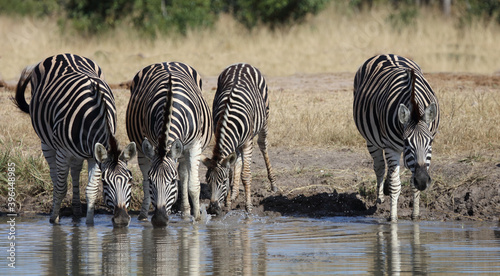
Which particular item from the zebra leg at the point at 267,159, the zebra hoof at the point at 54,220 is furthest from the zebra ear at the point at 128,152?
the zebra leg at the point at 267,159

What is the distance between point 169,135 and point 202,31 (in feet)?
47.5

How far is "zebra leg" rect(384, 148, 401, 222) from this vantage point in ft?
26.7

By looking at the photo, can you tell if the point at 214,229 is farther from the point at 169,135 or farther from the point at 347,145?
the point at 347,145

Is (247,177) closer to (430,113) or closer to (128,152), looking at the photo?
(128,152)

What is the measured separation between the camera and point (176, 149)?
760 centimetres

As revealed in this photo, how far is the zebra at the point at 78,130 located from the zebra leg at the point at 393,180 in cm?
272

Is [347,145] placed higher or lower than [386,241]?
higher

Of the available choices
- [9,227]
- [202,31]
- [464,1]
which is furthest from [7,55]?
[464,1]

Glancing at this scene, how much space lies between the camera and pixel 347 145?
11.1 meters

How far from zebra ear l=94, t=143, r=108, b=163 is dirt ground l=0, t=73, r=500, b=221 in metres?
2.29

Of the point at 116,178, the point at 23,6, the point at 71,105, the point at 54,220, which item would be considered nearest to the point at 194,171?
the point at 116,178

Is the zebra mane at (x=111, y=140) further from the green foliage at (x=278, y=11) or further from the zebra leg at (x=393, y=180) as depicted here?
the green foliage at (x=278, y=11)

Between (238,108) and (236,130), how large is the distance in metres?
0.31

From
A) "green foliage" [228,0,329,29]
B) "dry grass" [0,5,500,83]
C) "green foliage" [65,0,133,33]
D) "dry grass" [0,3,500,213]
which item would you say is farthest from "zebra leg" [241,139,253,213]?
"green foliage" [65,0,133,33]
